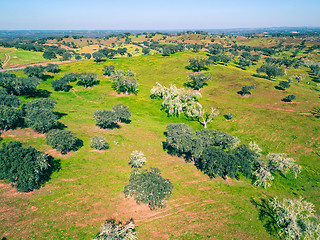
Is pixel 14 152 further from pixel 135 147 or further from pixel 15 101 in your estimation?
pixel 15 101

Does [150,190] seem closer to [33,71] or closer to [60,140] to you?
[60,140]

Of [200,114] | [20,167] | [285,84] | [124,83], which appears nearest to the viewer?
[20,167]

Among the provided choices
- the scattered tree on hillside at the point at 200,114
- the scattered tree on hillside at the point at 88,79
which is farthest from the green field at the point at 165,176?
the scattered tree on hillside at the point at 88,79

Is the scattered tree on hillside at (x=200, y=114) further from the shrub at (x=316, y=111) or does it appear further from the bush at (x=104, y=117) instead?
the shrub at (x=316, y=111)

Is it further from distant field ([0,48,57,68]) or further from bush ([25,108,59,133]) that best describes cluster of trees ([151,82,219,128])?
distant field ([0,48,57,68])

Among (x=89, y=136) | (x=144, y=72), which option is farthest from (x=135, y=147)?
(x=144, y=72)

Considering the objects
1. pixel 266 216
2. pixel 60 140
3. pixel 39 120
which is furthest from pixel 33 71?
pixel 266 216
